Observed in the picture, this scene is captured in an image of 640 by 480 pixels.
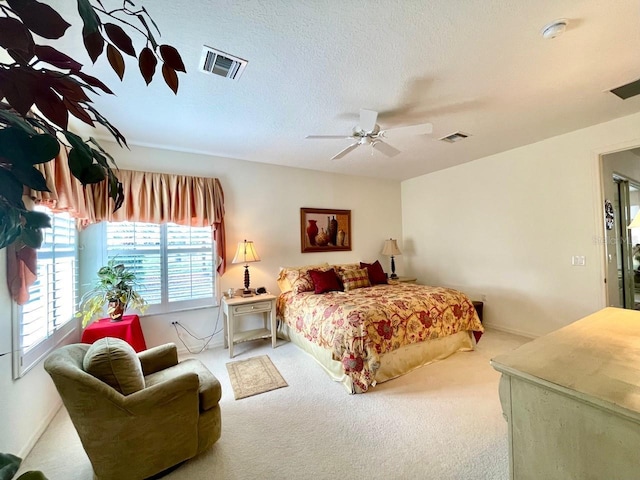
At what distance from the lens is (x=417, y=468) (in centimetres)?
171

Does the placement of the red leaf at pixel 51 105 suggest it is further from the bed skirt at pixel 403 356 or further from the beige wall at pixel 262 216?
the bed skirt at pixel 403 356

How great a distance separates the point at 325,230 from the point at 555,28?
3.54m

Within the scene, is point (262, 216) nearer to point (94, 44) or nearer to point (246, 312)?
point (246, 312)

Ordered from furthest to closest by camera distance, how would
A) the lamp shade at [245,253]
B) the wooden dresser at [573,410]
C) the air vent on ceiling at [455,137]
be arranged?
the lamp shade at [245,253]
the air vent on ceiling at [455,137]
the wooden dresser at [573,410]

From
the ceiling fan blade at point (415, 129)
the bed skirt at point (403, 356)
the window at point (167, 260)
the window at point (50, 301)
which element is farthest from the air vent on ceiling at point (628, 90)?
the window at point (50, 301)

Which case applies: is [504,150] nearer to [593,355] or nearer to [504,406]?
[593,355]

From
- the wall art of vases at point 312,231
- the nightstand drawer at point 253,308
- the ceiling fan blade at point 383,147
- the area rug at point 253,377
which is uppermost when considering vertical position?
the ceiling fan blade at point 383,147

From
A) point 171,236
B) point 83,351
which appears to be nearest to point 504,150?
point 171,236

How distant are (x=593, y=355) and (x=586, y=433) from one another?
397 millimetres

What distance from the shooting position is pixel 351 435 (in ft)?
6.60

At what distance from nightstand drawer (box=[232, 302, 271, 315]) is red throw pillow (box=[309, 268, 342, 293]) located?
0.68 meters

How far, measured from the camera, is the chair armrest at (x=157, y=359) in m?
2.14

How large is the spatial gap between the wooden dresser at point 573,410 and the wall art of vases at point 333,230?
11.9ft

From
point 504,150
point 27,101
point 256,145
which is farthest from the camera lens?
point 504,150
